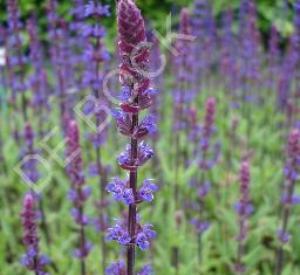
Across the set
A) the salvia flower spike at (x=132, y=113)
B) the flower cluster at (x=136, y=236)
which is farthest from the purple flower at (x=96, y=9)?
the flower cluster at (x=136, y=236)

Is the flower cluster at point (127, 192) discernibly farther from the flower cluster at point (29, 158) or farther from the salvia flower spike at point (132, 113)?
the flower cluster at point (29, 158)

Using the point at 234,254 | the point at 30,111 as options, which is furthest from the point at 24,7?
the point at 234,254

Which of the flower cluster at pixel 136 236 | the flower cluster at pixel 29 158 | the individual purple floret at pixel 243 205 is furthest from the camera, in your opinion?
the flower cluster at pixel 29 158

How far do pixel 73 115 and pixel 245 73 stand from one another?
2.40 m

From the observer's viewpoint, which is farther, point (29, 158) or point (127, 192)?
point (29, 158)

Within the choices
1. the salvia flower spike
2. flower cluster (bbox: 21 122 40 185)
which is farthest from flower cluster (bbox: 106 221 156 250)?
flower cluster (bbox: 21 122 40 185)

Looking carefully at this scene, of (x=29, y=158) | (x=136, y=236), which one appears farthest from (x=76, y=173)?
(x=136, y=236)

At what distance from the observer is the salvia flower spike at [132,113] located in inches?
86.7

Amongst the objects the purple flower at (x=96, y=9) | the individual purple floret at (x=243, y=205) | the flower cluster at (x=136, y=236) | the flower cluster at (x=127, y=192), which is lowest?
the individual purple floret at (x=243, y=205)

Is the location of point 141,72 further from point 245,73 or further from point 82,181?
point 245,73

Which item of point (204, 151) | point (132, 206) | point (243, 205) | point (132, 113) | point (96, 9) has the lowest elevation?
point (243, 205)

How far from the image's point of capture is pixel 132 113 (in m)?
2.40

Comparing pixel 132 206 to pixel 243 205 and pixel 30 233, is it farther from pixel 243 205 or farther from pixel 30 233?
pixel 243 205

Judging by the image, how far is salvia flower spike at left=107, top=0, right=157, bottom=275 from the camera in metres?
2.20
